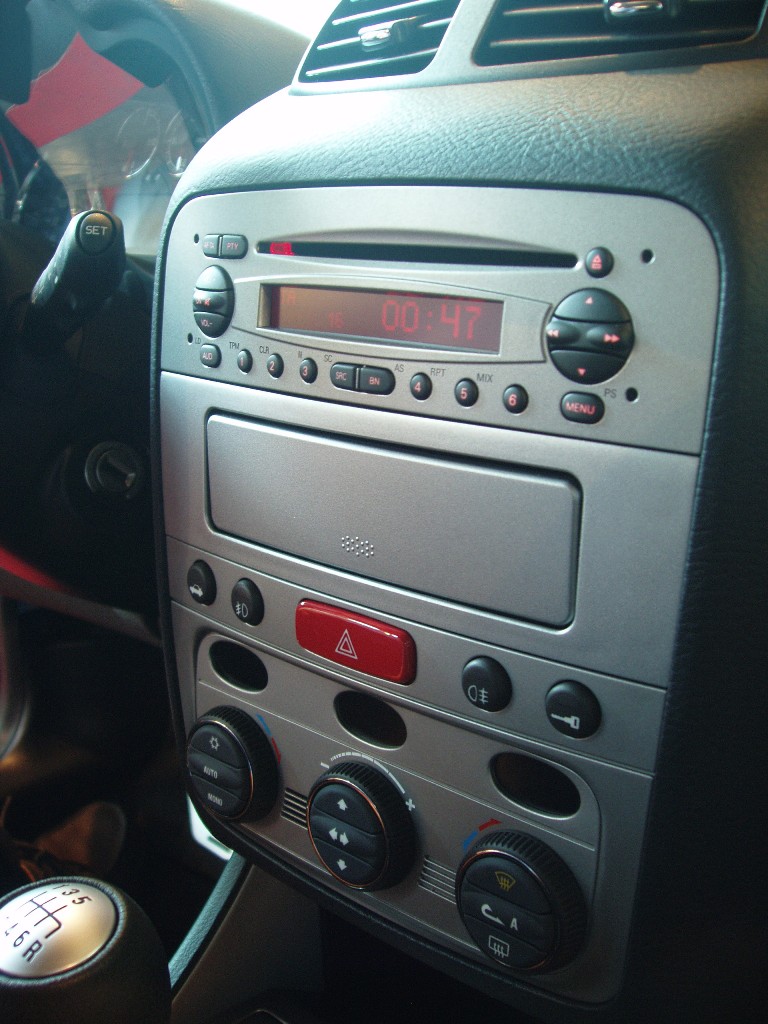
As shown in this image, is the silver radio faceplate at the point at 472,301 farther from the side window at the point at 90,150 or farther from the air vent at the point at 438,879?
the side window at the point at 90,150

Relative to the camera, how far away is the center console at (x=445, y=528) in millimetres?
491

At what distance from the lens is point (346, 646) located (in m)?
0.66

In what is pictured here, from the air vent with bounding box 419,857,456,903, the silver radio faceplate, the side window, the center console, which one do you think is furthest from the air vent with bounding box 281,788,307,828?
the side window

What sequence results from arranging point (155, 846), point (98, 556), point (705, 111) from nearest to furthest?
point (705, 111), point (98, 556), point (155, 846)

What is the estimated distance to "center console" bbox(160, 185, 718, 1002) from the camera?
19.3 inches

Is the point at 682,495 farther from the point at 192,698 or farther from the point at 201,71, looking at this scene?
the point at 201,71

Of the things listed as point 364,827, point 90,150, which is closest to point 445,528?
point 364,827

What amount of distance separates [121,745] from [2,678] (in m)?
0.19

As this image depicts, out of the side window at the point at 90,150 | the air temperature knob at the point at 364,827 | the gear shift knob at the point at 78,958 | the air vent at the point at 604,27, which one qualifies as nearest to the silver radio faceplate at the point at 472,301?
the air vent at the point at 604,27

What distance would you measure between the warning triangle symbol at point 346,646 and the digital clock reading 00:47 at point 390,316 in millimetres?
210

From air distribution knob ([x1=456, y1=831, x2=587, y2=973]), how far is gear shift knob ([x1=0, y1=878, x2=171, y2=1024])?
8.9 inches

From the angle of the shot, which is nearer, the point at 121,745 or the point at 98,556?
the point at 98,556

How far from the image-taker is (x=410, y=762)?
2.18 feet

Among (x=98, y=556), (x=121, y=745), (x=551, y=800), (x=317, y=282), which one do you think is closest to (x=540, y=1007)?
(x=551, y=800)
